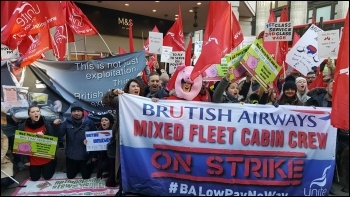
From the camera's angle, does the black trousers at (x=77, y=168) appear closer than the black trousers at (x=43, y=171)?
No

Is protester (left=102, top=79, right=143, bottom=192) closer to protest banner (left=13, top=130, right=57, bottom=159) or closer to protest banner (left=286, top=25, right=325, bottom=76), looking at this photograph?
protest banner (left=13, top=130, right=57, bottom=159)

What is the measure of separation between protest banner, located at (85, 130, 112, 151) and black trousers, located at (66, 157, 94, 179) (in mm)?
364

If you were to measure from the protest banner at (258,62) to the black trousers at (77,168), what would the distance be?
2.57 metres

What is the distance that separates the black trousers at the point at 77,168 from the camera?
4754 mm

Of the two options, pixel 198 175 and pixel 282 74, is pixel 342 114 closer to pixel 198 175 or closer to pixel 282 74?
pixel 198 175

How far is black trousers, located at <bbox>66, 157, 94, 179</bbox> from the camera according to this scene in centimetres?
475

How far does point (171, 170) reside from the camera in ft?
12.5

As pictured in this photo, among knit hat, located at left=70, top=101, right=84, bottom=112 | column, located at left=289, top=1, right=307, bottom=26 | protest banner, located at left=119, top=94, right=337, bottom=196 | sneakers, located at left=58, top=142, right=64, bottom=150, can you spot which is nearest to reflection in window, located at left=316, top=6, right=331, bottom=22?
column, located at left=289, top=1, right=307, bottom=26

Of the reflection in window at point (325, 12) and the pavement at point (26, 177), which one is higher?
the reflection in window at point (325, 12)

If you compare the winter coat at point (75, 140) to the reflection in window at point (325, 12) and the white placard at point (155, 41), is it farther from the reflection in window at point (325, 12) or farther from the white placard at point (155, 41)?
the reflection in window at point (325, 12)

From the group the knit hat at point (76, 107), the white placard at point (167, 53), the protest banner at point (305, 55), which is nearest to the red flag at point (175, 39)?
the white placard at point (167, 53)

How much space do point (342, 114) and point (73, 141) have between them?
3388mm

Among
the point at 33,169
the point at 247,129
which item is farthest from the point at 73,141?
the point at 247,129

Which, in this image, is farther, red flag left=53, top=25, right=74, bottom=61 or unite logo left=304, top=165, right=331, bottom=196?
red flag left=53, top=25, right=74, bottom=61
